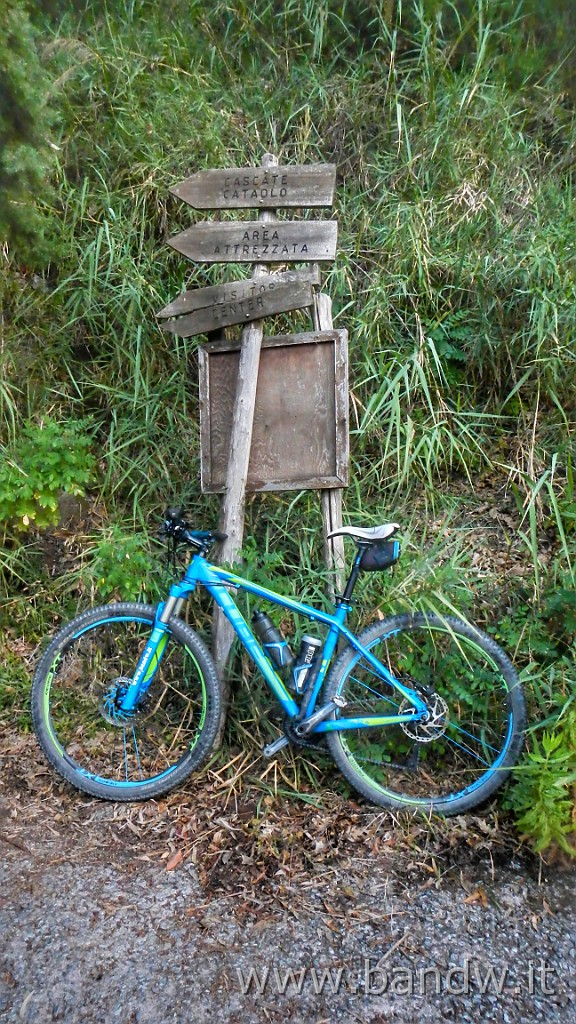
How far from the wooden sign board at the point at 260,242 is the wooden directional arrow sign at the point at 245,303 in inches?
4.9

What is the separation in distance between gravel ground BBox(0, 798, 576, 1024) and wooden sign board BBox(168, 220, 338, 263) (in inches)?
107

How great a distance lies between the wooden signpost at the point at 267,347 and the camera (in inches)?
137

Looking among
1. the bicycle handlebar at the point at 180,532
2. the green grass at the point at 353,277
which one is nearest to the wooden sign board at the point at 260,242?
the green grass at the point at 353,277

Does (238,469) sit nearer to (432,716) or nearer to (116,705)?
(116,705)

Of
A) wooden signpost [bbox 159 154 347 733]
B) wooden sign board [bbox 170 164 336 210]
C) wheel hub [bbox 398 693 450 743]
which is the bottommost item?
wheel hub [bbox 398 693 450 743]

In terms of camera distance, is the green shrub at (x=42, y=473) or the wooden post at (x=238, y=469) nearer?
the wooden post at (x=238, y=469)

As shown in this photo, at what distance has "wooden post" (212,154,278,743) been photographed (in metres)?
3.60

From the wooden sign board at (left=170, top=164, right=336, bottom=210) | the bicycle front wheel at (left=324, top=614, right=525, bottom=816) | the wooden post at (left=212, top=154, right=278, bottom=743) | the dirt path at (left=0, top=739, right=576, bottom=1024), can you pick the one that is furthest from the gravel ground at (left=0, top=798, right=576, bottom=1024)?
the wooden sign board at (left=170, top=164, right=336, bottom=210)

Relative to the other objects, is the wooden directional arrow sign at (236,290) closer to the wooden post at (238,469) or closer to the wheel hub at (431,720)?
the wooden post at (238,469)

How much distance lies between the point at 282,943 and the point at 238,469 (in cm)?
204

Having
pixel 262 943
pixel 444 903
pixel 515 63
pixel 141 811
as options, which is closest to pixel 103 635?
pixel 141 811

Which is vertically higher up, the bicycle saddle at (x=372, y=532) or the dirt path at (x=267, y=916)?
the bicycle saddle at (x=372, y=532)

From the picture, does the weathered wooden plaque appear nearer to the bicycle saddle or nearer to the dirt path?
the bicycle saddle

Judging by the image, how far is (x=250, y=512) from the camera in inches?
167
